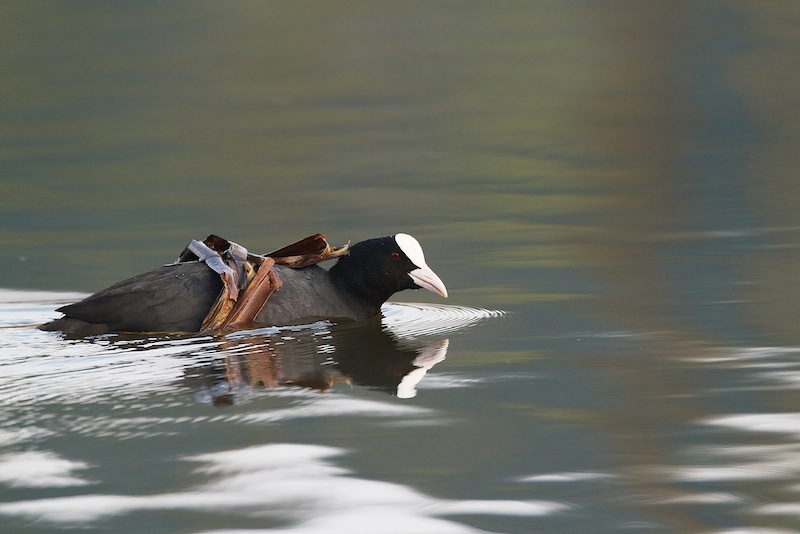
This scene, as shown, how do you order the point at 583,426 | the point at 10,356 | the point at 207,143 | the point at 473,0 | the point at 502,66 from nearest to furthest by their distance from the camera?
the point at 583,426
the point at 10,356
the point at 207,143
the point at 502,66
the point at 473,0

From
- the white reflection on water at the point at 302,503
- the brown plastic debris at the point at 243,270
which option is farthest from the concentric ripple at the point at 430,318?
the white reflection on water at the point at 302,503

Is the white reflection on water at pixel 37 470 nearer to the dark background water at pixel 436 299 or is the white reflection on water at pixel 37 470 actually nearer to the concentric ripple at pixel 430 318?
the dark background water at pixel 436 299

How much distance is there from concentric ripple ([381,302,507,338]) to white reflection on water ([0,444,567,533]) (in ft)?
8.74

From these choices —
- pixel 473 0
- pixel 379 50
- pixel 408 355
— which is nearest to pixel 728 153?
pixel 408 355

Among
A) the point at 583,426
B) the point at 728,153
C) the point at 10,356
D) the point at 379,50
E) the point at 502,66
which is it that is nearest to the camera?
the point at 583,426

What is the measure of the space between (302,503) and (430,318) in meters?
3.38

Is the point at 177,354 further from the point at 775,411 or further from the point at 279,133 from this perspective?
the point at 279,133

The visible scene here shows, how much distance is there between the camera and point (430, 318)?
7.46 m

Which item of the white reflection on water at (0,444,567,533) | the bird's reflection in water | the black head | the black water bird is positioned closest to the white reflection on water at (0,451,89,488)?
the white reflection on water at (0,444,567,533)

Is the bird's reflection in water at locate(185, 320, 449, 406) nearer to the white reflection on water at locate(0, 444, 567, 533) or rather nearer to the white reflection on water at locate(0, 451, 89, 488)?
the white reflection on water at locate(0, 451, 89, 488)

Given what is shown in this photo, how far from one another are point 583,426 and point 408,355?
164 cm

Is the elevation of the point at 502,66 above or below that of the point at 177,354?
above

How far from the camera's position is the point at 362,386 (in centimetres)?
575

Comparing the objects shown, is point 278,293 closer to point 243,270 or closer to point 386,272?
point 243,270
